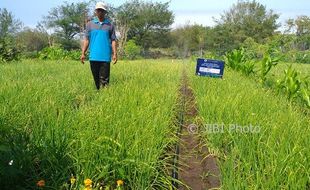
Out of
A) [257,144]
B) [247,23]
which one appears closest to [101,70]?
[257,144]

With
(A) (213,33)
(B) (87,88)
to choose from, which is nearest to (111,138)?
(B) (87,88)

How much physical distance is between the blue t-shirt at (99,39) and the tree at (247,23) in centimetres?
3538

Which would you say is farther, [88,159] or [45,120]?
[45,120]

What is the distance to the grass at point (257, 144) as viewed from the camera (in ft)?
6.31

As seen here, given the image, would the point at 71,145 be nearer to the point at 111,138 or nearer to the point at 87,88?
the point at 111,138

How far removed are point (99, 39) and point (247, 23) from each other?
1565 inches

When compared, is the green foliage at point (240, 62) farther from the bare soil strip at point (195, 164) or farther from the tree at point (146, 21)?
the tree at point (146, 21)

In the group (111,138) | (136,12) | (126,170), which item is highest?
(136,12)

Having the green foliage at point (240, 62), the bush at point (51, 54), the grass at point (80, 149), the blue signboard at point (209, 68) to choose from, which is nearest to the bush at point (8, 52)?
the bush at point (51, 54)

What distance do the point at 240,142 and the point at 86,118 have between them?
1220 millimetres

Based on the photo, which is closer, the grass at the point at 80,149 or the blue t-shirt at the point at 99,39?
the grass at the point at 80,149

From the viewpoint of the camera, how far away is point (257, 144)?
2.49 meters

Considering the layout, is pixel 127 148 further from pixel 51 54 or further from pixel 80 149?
pixel 51 54

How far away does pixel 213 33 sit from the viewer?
41.0 meters
